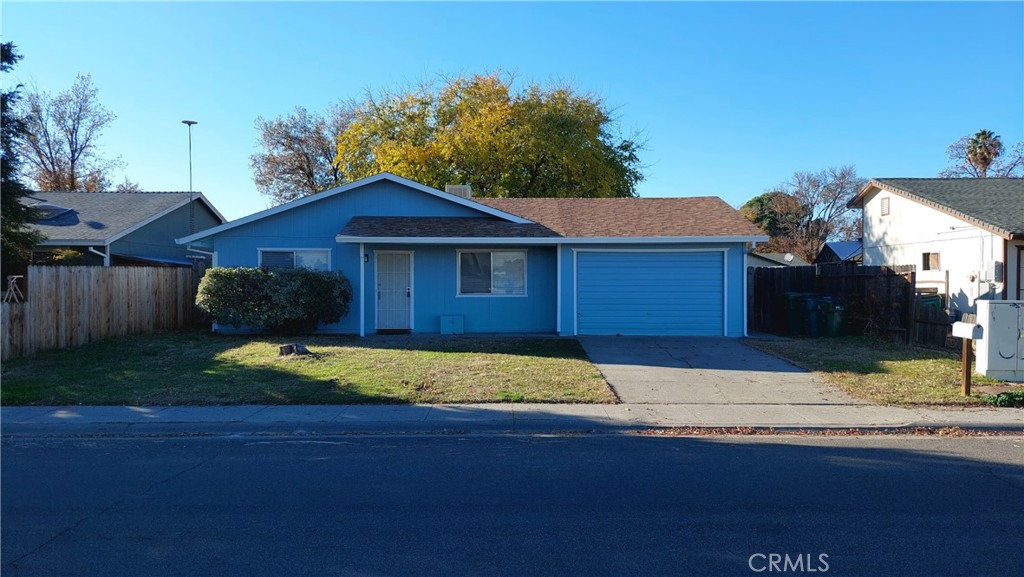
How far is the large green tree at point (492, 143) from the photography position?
33.3 metres

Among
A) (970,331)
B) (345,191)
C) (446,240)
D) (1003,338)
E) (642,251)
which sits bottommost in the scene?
(1003,338)

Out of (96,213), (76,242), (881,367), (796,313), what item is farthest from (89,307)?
(796,313)

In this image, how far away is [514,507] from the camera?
5.31 metres

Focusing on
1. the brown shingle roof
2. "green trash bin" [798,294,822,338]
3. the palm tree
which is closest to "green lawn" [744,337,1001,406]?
"green trash bin" [798,294,822,338]

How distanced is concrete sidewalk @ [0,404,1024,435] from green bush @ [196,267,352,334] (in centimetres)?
636

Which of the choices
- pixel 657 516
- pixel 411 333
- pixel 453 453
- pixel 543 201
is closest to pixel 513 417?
pixel 453 453

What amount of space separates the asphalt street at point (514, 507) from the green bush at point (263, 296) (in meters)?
7.79

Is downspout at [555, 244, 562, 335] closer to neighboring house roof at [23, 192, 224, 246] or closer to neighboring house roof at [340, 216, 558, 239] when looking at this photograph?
neighboring house roof at [340, 216, 558, 239]

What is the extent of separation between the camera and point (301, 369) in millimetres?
11602

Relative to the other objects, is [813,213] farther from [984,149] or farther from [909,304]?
[909,304]

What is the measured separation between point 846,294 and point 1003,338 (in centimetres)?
706

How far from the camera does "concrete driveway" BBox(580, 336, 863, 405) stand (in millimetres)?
9695

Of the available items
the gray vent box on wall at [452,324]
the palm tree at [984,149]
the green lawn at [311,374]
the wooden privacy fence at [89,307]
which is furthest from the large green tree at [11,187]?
the palm tree at [984,149]

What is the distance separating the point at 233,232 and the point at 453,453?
12.2 meters
